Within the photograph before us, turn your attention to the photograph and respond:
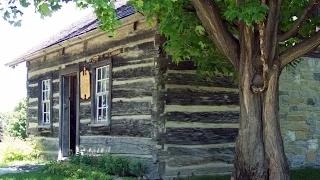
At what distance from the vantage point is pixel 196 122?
9336 mm

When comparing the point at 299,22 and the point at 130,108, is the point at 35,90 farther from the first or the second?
the point at 299,22

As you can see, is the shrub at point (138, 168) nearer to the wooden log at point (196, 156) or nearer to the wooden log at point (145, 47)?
the wooden log at point (196, 156)

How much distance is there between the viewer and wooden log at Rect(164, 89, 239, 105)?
29.6 ft

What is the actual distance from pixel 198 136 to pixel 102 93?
9.66 feet

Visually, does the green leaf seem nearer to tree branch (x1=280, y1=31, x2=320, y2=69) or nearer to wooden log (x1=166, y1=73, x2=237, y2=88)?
tree branch (x1=280, y1=31, x2=320, y2=69)

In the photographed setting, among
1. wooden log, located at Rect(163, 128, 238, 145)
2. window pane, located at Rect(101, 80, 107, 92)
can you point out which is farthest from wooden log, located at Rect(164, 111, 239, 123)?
window pane, located at Rect(101, 80, 107, 92)

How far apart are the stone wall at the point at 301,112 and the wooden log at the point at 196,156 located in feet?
7.26

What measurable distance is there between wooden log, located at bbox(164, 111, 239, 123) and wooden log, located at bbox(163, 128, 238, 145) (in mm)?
195

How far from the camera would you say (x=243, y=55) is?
21.9 ft

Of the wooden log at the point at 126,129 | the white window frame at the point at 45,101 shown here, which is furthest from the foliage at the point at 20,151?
the wooden log at the point at 126,129

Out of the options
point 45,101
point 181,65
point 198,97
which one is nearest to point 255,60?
point 181,65

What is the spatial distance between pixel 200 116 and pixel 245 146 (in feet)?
9.67

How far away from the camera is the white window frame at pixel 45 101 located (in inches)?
555

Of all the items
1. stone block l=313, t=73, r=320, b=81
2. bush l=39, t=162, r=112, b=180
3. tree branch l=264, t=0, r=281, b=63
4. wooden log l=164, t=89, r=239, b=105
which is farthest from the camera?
stone block l=313, t=73, r=320, b=81
